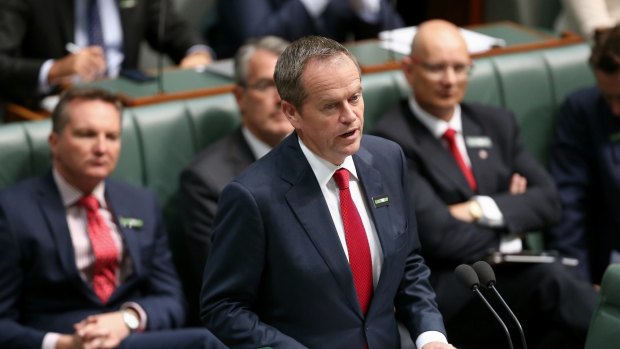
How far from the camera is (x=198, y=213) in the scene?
11.3 feet

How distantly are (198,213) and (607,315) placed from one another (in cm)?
130

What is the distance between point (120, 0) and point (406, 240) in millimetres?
2202

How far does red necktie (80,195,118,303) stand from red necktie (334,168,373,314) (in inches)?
41.1

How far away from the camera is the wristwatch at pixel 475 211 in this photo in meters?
3.57

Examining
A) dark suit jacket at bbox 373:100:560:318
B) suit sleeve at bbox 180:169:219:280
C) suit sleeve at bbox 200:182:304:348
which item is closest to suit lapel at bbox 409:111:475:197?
dark suit jacket at bbox 373:100:560:318

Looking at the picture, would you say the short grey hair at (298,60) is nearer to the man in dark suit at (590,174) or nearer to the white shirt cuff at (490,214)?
the white shirt cuff at (490,214)

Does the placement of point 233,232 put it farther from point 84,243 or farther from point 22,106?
point 22,106

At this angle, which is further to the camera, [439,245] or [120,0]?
[120,0]

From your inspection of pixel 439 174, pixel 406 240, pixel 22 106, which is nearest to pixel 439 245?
pixel 439 174

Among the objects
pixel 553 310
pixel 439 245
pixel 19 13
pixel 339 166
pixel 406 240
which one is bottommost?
pixel 553 310

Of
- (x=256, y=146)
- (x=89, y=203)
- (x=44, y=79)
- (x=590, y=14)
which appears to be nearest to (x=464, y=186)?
(x=256, y=146)

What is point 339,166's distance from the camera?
8.11ft

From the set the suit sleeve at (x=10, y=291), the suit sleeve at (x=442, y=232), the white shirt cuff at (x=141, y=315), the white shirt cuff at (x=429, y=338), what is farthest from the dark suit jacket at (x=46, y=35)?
the white shirt cuff at (x=429, y=338)

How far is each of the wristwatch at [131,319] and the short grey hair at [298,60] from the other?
111 cm
